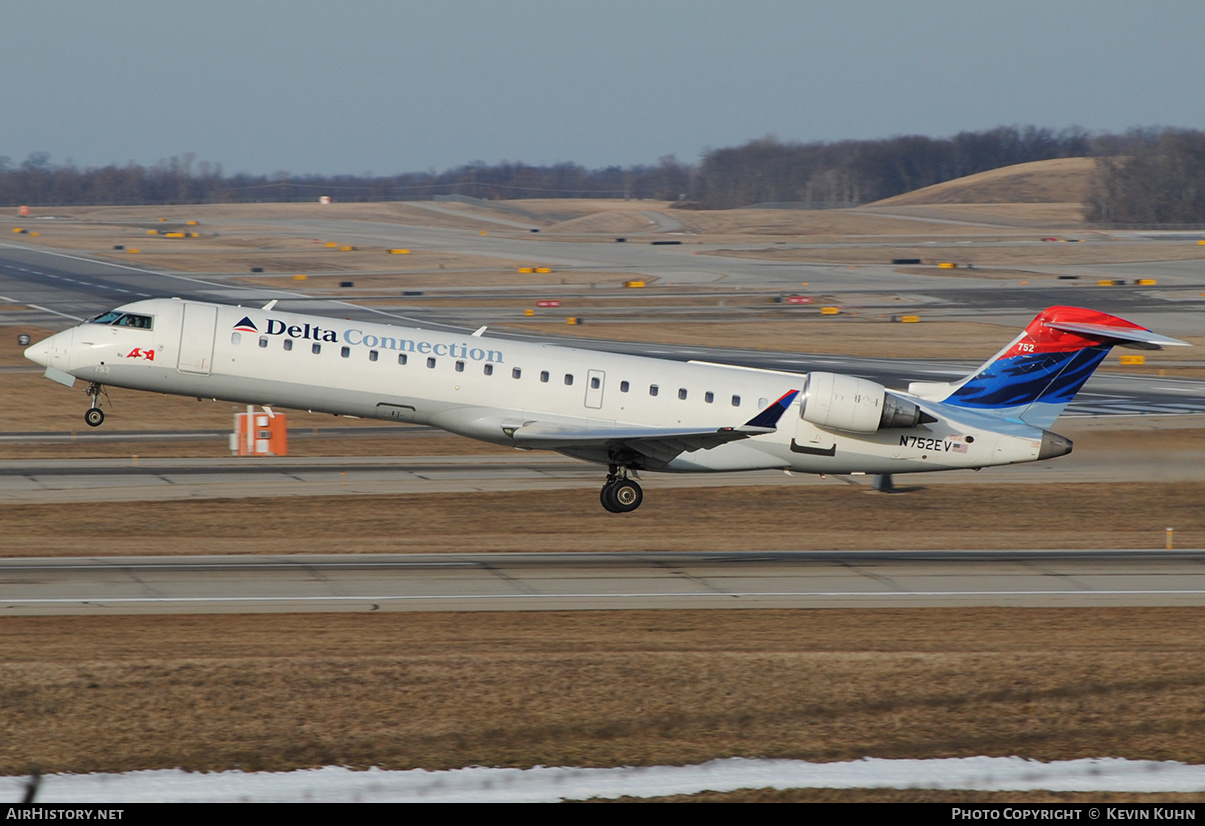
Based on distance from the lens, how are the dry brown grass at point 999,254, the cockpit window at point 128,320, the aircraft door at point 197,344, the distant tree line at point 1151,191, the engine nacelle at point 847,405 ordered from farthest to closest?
the distant tree line at point 1151,191, the dry brown grass at point 999,254, the engine nacelle at point 847,405, the cockpit window at point 128,320, the aircraft door at point 197,344

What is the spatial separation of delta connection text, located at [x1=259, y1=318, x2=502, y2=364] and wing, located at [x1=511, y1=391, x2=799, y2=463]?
202 centimetres

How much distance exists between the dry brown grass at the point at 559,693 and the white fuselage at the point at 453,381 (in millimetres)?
7096

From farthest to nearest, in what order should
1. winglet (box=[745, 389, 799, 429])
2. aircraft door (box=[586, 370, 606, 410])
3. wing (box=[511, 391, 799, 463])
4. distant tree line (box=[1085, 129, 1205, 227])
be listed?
distant tree line (box=[1085, 129, 1205, 227]) < aircraft door (box=[586, 370, 606, 410]) < winglet (box=[745, 389, 799, 429]) < wing (box=[511, 391, 799, 463])

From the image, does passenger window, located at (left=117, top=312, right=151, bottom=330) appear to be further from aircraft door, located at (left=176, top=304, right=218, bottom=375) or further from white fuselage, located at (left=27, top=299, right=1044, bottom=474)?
aircraft door, located at (left=176, top=304, right=218, bottom=375)

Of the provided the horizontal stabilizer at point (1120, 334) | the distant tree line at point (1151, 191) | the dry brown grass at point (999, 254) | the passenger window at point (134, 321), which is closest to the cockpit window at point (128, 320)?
the passenger window at point (134, 321)

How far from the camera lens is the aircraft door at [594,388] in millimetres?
31734

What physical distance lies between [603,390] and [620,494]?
2915mm

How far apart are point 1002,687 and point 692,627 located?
581cm

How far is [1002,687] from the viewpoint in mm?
22516

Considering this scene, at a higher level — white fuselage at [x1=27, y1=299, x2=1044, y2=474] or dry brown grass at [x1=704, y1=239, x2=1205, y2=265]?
dry brown grass at [x1=704, y1=239, x2=1205, y2=265]

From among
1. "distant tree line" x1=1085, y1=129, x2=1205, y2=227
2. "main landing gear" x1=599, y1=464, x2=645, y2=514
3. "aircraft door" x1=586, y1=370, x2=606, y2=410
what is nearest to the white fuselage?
"aircraft door" x1=586, y1=370, x2=606, y2=410

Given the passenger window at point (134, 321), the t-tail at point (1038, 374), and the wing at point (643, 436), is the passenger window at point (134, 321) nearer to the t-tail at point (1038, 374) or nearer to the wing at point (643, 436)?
the wing at point (643, 436)

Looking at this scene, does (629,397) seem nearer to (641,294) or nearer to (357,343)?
(357,343)

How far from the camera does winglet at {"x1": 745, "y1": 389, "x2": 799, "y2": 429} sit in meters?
31.0
